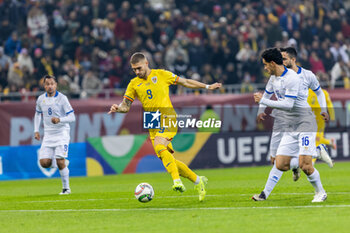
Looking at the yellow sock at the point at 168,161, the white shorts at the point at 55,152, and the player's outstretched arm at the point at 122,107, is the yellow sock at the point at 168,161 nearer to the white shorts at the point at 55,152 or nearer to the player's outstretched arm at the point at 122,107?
the player's outstretched arm at the point at 122,107

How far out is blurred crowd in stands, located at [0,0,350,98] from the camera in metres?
23.0

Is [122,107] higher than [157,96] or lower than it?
lower

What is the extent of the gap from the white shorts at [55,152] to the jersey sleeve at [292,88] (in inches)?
251

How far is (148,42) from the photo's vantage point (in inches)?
958

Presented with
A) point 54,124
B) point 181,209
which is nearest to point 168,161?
point 181,209

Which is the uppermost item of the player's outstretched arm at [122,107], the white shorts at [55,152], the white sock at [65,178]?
the player's outstretched arm at [122,107]

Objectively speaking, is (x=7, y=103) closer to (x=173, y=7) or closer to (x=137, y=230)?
(x=173, y=7)

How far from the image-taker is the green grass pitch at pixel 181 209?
8297mm

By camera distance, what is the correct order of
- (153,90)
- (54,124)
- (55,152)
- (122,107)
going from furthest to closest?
(54,124)
(55,152)
(153,90)
(122,107)

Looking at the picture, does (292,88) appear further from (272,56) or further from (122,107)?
(122,107)

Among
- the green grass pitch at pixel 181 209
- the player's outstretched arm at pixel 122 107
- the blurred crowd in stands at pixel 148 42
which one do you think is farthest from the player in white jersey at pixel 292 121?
the blurred crowd in stands at pixel 148 42

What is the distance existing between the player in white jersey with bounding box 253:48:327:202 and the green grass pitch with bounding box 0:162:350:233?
0.42 meters

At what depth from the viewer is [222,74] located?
24641 millimetres

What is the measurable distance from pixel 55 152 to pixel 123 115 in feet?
23.6
